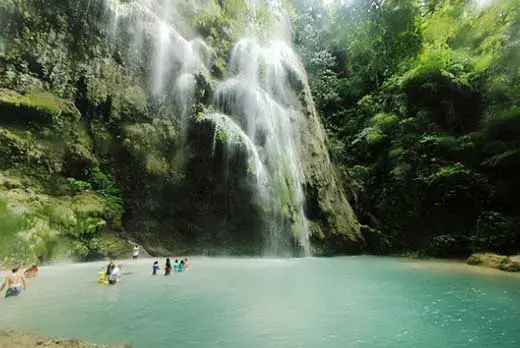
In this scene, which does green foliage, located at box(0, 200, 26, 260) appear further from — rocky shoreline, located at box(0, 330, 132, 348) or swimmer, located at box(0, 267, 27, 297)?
rocky shoreline, located at box(0, 330, 132, 348)

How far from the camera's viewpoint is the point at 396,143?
73.7ft

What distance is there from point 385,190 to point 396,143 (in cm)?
282

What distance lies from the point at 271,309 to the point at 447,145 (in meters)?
16.3

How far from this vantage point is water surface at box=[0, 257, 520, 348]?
239 inches

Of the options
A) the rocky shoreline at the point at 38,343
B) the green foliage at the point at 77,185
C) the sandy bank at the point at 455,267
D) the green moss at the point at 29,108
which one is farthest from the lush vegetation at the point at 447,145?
the rocky shoreline at the point at 38,343

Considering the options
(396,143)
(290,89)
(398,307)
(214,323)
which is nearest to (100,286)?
(214,323)

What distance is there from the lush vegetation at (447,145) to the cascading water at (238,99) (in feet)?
15.5

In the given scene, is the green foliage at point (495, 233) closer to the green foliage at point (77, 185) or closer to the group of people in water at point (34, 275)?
the group of people in water at point (34, 275)

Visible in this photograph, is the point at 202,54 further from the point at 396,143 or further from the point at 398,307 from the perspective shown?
the point at 398,307

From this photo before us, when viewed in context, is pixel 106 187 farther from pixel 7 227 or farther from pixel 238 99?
pixel 238 99

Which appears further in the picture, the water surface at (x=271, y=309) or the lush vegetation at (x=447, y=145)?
the lush vegetation at (x=447, y=145)

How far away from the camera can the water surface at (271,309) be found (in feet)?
20.0

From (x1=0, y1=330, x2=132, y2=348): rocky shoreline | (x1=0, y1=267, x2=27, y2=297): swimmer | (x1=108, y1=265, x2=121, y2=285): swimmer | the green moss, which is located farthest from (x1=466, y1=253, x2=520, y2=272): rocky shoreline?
the green moss

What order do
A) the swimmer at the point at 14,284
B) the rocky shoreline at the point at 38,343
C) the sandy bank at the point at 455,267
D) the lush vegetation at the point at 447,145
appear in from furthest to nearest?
the lush vegetation at the point at 447,145
the sandy bank at the point at 455,267
the swimmer at the point at 14,284
the rocky shoreline at the point at 38,343
